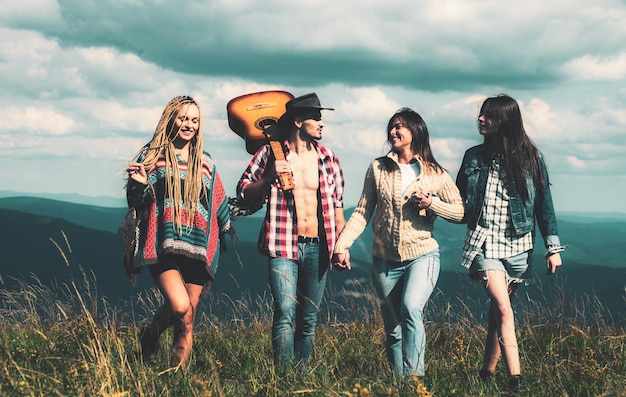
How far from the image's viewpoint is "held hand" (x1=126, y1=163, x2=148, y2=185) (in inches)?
189

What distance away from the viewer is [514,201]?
4984 millimetres

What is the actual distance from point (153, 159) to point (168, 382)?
58.8 inches

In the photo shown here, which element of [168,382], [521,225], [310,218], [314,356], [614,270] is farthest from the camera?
[614,270]

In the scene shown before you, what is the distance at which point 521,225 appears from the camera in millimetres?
4934

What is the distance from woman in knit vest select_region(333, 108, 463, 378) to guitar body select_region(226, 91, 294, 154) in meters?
0.89

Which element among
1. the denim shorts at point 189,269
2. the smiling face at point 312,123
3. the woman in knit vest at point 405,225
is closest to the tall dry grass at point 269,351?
the woman in knit vest at point 405,225

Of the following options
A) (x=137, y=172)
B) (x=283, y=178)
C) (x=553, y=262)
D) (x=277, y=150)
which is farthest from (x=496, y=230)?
(x=137, y=172)

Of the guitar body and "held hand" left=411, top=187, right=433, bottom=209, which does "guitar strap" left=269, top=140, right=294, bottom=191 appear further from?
"held hand" left=411, top=187, right=433, bottom=209

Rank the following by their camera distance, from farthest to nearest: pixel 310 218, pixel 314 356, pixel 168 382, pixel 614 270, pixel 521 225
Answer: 1. pixel 614 270
2. pixel 314 356
3. pixel 310 218
4. pixel 521 225
5. pixel 168 382

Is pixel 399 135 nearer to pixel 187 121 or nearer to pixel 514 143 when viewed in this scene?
pixel 514 143

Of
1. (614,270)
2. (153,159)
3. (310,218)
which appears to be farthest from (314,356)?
(614,270)

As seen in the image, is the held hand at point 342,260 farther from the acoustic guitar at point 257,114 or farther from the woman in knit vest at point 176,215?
the acoustic guitar at point 257,114

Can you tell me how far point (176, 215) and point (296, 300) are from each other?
3.38ft

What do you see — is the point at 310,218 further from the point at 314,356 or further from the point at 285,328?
the point at 314,356
